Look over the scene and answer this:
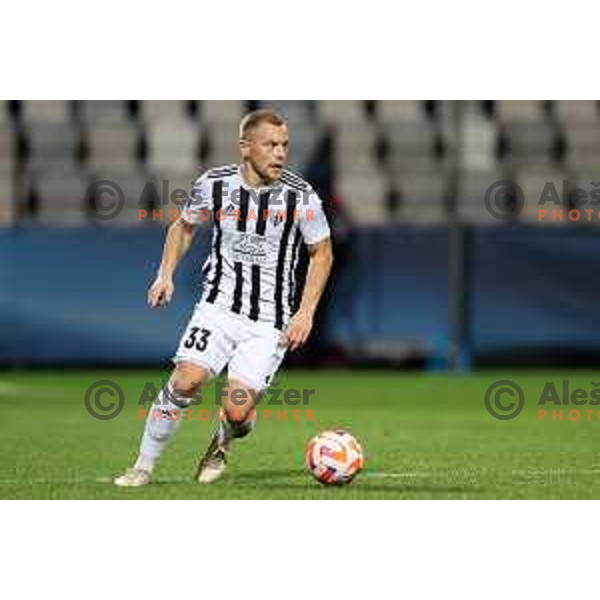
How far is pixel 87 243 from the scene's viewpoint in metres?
19.1

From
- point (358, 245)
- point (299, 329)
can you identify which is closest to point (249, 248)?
point (299, 329)

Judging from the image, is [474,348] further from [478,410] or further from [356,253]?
[478,410]

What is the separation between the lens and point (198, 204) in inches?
340

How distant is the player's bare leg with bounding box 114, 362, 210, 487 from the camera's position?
8.38 m

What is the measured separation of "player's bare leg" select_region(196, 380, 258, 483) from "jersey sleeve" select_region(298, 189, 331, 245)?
2.61 feet

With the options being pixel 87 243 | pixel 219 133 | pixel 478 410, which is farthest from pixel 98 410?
pixel 219 133

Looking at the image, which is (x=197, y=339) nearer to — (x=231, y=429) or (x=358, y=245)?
(x=231, y=429)

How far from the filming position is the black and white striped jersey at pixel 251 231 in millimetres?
8617

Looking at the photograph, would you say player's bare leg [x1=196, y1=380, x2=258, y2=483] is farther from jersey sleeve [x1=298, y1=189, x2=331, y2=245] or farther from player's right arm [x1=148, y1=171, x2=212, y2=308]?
jersey sleeve [x1=298, y1=189, x2=331, y2=245]

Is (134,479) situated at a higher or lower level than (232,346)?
lower

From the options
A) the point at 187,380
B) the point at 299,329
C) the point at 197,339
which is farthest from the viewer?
the point at 197,339

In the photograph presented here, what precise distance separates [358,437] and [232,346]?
3.40m

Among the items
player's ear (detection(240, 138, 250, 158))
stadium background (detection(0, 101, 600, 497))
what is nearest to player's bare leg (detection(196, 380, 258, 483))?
player's ear (detection(240, 138, 250, 158))

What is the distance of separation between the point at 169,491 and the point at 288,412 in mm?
6209
